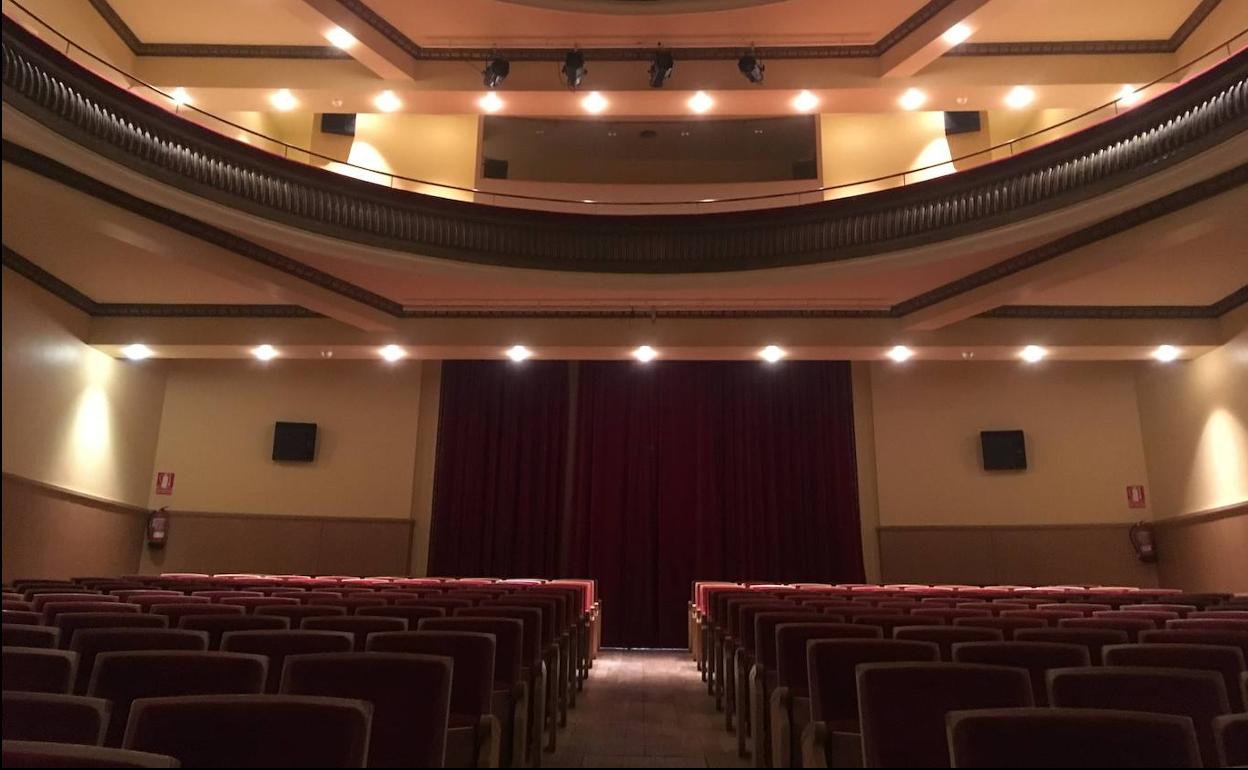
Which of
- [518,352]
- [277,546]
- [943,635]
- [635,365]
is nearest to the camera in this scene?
[943,635]

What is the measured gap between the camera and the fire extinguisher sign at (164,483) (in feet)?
33.6

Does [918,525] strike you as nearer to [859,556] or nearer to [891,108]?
[859,556]

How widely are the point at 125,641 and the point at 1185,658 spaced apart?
358 centimetres

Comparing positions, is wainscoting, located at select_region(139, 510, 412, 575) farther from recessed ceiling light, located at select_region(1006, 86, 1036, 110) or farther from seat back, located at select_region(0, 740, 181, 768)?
seat back, located at select_region(0, 740, 181, 768)

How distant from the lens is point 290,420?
10578 millimetres

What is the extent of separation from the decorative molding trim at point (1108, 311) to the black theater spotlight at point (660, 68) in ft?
13.8

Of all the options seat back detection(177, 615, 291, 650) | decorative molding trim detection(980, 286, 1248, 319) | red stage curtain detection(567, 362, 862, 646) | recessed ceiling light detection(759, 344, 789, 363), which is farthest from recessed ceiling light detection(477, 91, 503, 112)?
seat back detection(177, 615, 291, 650)

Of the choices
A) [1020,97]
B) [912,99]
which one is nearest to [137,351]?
[912,99]

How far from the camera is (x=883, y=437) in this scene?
1050cm

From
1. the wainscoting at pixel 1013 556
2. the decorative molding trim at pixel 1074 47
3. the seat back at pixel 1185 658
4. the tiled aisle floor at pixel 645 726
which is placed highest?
the decorative molding trim at pixel 1074 47

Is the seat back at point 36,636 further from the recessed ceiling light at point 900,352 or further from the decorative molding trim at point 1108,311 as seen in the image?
the decorative molding trim at point 1108,311

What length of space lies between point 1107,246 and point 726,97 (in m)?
4.07

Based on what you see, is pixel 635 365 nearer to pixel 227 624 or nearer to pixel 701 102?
pixel 701 102

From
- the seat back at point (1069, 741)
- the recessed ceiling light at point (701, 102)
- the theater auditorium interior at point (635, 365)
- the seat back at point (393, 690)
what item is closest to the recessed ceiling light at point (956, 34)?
the theater auditorium interior at point (635, 365)
